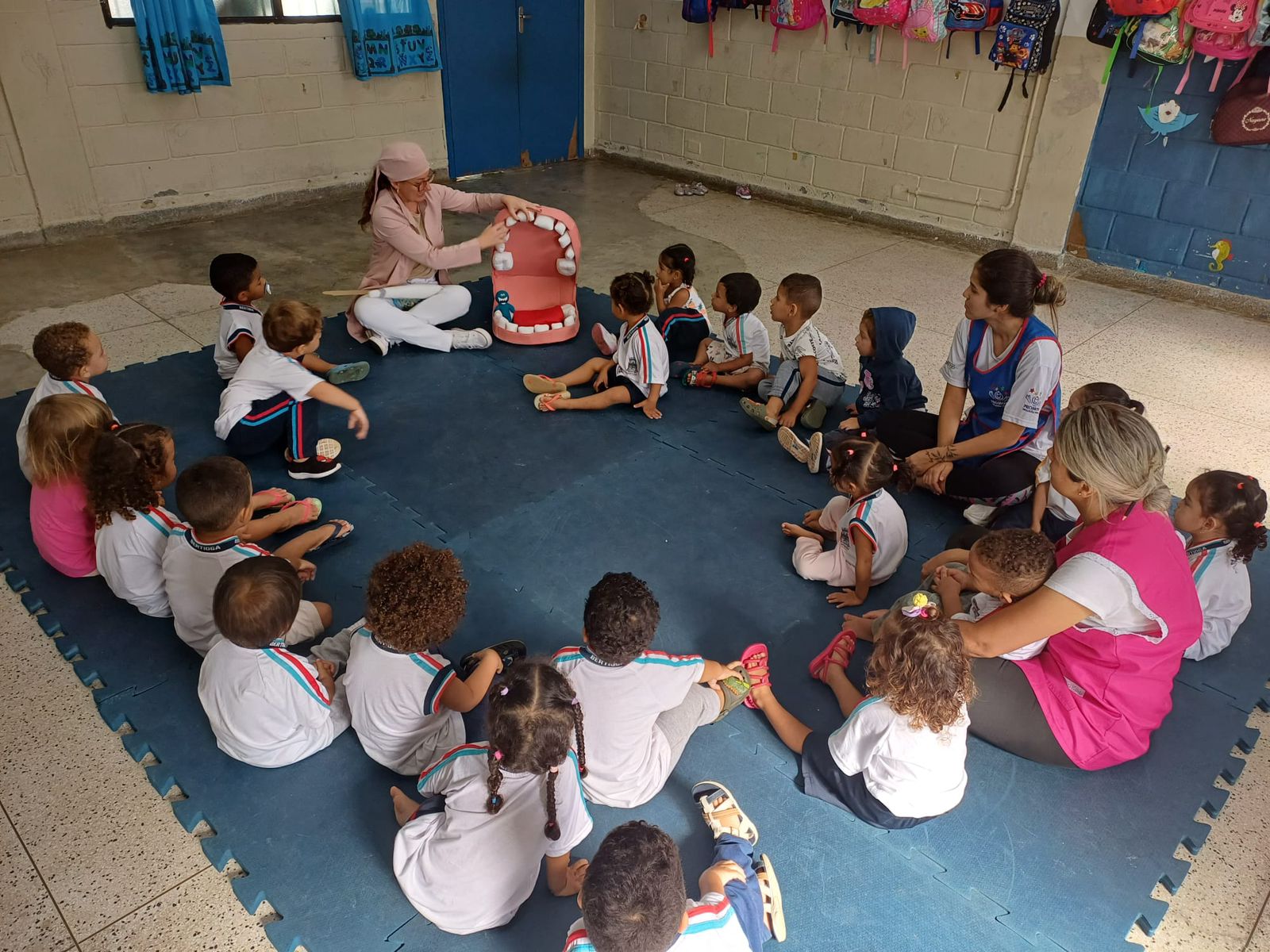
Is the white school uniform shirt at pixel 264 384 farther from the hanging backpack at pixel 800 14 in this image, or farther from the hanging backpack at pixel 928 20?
the hanging backpack at pixel 800 14

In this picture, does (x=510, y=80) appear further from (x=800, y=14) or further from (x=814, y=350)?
(x=814, y=350)

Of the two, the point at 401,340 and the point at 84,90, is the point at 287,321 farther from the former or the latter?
the point at 84,90

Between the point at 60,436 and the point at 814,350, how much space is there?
8.68ft

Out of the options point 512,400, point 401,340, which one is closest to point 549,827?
point 512,400

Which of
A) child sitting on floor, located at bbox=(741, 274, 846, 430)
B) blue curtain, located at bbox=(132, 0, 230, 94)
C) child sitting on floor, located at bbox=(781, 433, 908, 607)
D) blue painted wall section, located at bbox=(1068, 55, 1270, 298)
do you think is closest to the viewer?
child sitting on floor, located at bbox=(781, 433, 908, 607)

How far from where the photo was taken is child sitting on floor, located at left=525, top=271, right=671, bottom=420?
3.60 m

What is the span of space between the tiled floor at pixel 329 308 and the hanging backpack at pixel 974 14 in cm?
139

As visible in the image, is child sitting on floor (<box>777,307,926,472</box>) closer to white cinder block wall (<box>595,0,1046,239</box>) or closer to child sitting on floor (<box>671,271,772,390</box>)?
child sitting on floor (<box>671,271,772,390</box>)

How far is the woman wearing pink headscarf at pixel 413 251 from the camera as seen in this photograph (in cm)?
411

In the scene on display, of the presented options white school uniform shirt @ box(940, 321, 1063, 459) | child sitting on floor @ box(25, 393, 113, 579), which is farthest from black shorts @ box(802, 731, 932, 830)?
child sitting on floor @ box(25, 393, 113, 579)

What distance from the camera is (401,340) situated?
166 inches

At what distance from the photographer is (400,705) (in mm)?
1964

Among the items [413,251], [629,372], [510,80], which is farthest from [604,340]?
[510,80]

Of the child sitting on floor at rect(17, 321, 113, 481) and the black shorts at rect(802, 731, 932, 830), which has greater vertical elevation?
the child sitting on floor at rect(17, 321, 113, 481)
